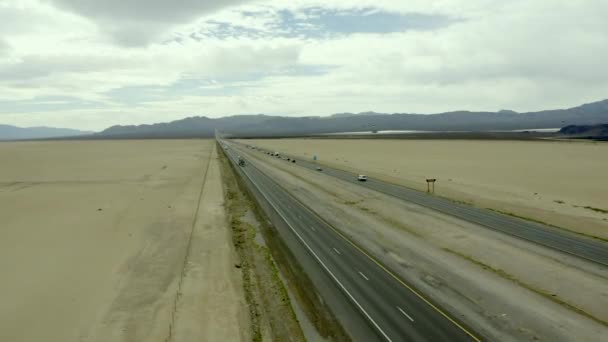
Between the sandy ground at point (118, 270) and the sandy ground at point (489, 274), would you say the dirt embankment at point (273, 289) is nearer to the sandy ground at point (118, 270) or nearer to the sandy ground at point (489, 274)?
the sandy ground at point (118, 270)

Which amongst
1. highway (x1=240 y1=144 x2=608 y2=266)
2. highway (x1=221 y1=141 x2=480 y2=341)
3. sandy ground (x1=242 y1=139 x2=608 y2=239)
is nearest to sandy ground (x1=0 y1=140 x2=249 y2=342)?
highway (x1=221 y1=141 x2=480 y2=341)

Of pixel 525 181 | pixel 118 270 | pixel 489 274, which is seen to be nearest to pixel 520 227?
pixel 489 274

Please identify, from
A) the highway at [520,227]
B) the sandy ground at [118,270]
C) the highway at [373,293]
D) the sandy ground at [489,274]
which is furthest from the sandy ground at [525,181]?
the sandy ground at [118,270]

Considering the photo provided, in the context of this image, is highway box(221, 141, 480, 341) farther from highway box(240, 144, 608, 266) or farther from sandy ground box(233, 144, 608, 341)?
highway box(240, 144, 608, 266)

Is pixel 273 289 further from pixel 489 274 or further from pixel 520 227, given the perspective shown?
pixel 520 227

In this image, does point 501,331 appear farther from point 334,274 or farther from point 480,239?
point 480,239

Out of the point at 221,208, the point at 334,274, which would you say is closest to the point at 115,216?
the point at 221,208

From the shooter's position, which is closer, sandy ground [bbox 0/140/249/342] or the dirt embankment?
the dirt embankment
